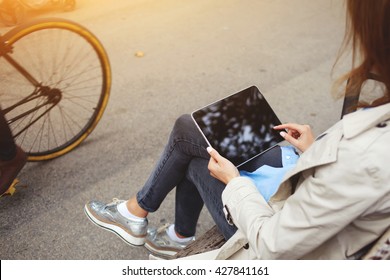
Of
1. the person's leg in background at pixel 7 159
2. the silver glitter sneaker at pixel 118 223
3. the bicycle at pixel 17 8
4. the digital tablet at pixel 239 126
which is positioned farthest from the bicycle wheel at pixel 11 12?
the digital tablet at pixel 239 126

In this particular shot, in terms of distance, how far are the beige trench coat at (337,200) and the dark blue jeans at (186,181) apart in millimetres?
404

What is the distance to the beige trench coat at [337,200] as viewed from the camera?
99cm

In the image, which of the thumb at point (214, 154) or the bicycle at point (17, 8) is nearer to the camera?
the thumb at point (214, 154)

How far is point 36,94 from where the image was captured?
2.50 meters

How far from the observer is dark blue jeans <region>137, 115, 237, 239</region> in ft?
5.53

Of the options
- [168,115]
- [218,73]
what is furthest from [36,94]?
[218,73]

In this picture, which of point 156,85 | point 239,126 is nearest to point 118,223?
point 239,126

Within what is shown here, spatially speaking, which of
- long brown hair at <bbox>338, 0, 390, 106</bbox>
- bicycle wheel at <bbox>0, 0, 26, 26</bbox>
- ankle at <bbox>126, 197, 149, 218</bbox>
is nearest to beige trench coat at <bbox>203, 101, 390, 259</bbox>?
long brown hair at <bbox>338, 0, 390, 106</bbox>

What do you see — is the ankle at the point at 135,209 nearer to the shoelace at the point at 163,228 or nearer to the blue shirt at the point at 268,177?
the shoelace at the point at 163,228

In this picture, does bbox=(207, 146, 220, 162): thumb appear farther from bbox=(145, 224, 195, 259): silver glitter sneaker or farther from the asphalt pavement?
the asphalt pavement

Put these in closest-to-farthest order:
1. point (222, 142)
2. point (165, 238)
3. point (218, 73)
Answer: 1. point (222, 142)
2. point (165, 238)
3. point (218, 73)

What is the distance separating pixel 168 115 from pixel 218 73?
35.6 inches

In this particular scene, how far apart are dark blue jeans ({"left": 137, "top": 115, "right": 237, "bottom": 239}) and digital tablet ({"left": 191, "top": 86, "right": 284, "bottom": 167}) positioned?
4.4 inches
